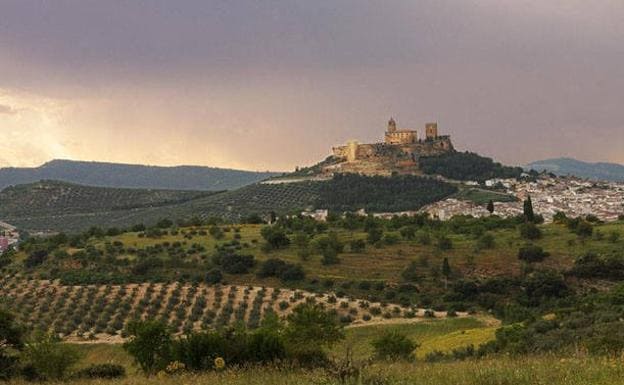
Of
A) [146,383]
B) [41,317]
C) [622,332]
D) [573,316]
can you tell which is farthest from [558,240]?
[146,383]

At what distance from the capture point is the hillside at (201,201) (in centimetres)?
14000

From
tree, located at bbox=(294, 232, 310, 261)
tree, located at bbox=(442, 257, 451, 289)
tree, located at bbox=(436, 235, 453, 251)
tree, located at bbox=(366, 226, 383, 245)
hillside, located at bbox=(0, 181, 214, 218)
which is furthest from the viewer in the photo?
hillside, located at bbox=(0, 181, 214, 218)

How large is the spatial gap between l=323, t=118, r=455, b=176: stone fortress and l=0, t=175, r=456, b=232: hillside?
512 inches

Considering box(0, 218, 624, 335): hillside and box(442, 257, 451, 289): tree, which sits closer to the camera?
box(0, 218, 624, 335): hillside

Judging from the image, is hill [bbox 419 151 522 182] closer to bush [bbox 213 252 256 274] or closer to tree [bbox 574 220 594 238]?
tree [bbox 574 220 594 238]

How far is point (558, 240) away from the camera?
75938mm

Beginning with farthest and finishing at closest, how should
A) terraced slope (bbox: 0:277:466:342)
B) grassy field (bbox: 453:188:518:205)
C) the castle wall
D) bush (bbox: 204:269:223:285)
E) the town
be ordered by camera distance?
the castle wall, grassy field (bbox: 453:188:518:205), the town, bush (bbox: 204:269:223:285), terraced slope (bbox: 0:277:466:342)

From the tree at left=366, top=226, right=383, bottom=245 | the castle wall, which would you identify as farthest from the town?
the tree at left=366, top=226, right=383, bottom=245

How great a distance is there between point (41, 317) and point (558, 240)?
162ft

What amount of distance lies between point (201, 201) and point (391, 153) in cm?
4870

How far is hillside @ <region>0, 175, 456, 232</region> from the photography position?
140m

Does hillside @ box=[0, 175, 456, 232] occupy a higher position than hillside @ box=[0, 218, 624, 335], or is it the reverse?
hillside @ box=[0, 175, 456, 232]

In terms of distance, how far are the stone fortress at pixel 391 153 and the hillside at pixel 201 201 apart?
42.7ft

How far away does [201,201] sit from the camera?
518 feet
